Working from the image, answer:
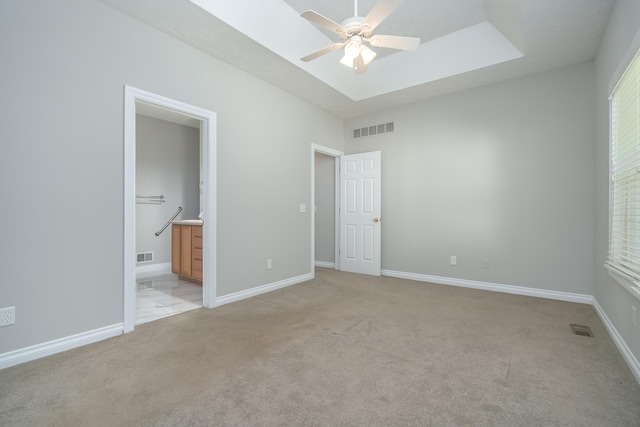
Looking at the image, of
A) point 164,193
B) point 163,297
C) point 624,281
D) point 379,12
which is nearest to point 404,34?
point 379,12

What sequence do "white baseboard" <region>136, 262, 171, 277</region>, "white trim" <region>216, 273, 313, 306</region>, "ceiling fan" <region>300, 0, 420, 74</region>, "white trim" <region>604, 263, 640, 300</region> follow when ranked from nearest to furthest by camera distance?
"white trim" <region>604, 263, 640, 300</region>
"ceiling fan" <region>300, 0, 420, 74</region>
"white trim" <region>216, 273, 313, 306</region>
"white baseboard" <region>136, 262, 171, 277</region>

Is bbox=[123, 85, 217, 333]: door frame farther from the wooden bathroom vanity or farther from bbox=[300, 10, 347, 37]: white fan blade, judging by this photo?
bbox=[300, 10, 347, 37]: white fan blade

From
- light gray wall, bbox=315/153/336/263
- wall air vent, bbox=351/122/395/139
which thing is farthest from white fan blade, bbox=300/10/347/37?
light gray wall, bbox=315/153/336/263

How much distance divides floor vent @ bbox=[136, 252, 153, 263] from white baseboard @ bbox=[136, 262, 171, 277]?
98 millimetres

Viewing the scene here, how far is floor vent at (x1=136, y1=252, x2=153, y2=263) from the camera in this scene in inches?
212

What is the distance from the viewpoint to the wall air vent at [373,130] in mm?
5105

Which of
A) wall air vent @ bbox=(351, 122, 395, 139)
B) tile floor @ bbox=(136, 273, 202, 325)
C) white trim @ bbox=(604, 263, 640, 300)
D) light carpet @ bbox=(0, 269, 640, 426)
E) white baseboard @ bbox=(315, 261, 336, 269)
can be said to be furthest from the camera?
white baseboard @ bbox=(315, 261, 336, 269)

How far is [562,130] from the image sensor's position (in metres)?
3.69

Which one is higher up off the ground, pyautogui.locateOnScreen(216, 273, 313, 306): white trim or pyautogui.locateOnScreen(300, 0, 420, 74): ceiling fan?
pyautogui.locateOnScreen(300, 0, 420, 74): ceiling fan

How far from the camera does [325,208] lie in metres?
5.88

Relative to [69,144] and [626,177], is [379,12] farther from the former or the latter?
[69,144]

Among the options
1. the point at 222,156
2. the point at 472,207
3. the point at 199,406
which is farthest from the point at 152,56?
the point at 472,207

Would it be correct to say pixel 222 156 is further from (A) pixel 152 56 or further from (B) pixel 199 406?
(B) pixel 199 406

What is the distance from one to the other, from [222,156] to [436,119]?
10.6 ft
